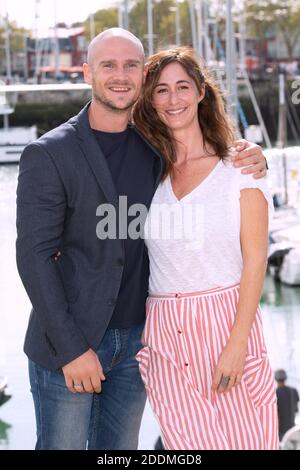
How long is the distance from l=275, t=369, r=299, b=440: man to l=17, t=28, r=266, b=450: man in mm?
3770

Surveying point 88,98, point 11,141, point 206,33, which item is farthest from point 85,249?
point 206,33

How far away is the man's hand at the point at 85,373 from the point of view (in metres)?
1.54

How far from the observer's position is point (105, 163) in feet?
5.15

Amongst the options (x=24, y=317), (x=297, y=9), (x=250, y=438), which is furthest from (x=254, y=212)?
(x=297, y=9)

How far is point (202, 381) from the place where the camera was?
5.35ft

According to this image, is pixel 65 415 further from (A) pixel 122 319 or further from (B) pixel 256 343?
(B) pixel 256 343

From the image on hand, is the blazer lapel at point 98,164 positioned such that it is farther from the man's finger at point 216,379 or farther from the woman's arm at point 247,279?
the man's finger at point 216,379

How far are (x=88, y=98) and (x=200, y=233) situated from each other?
1946mm

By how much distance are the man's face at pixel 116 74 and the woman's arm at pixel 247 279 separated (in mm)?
263

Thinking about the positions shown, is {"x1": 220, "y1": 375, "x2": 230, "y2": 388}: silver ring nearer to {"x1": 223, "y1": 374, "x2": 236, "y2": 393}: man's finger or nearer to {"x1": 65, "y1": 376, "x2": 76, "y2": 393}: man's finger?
{"x1": 223, "y1": 374, "x2": 236, "y2": 393}: man's finger

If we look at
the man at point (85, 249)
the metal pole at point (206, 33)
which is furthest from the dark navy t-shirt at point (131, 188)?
the metal pole at point (206, 33)

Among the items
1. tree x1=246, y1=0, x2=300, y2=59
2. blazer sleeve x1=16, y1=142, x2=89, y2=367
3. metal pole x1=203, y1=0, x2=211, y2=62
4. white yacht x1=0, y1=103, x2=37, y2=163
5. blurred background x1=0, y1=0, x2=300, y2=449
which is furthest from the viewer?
tree x1=246, y1=0, x2=300, y2=59

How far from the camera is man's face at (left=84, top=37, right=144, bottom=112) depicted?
→ 5.24ft

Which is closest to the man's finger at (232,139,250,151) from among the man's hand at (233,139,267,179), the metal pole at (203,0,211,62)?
the man's hand at (233,139,267,179)
